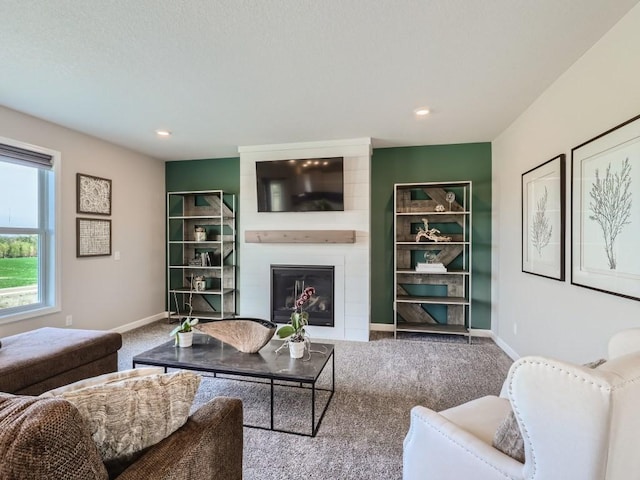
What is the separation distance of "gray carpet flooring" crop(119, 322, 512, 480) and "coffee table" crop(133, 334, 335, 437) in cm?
13

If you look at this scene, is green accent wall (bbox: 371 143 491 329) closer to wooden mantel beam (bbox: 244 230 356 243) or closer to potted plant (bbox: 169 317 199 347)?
wooden mantel beam (bbox: 244 230 356 243)

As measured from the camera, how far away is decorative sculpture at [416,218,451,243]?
13.4 feet

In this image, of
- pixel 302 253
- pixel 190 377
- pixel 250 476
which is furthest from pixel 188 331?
pixel 302 253

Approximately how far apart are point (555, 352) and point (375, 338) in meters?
1.95

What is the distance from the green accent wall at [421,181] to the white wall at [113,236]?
139 cm

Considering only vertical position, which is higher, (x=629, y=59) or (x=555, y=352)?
(x=629, y=59)

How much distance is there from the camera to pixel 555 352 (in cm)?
254

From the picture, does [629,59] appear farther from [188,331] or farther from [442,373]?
[188,331]

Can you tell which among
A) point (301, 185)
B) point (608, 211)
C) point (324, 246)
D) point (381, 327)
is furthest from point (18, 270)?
point (608, 211)

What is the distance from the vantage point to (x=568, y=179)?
2309 millimetres

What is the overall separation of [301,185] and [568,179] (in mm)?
2716

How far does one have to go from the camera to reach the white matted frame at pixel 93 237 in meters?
3.75

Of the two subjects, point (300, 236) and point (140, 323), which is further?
point (140, 323)

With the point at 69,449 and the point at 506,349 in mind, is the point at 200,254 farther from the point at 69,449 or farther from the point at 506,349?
the point at 69,449
